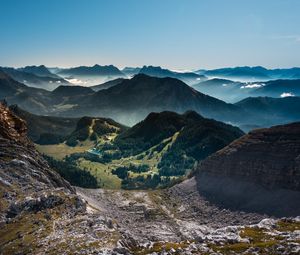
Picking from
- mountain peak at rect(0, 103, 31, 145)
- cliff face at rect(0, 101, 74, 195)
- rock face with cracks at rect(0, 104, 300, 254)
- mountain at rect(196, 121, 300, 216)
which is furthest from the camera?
mountain at rect(196, 121, 300, 216)

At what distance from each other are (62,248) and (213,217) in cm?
11216

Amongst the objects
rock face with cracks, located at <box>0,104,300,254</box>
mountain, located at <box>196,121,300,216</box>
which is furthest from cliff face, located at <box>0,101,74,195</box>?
mountain, located at <box>196,121,300,216</box>

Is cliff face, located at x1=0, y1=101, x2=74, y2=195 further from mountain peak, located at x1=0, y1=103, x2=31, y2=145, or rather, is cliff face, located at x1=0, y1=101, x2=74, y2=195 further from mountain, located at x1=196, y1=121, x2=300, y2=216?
mountain, located at x1=196, y1=121, x2=300, y2=216

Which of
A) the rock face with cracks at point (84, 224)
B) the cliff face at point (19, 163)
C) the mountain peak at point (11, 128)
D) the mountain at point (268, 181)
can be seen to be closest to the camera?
the rock face with cracks at point (84, 224)

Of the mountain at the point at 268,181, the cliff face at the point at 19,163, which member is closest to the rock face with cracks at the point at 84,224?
the cliff face at the point at 19,163

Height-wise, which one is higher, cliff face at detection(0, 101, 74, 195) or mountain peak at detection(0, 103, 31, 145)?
mountain peak at detection(0, 103, 31, 145)

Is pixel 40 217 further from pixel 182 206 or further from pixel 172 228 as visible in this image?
pixel 182 206

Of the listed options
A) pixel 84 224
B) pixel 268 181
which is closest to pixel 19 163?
pixel 84 224

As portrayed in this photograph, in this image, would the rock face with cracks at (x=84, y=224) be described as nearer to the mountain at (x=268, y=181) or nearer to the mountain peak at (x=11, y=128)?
the mountain peak at (x=11, y=128)

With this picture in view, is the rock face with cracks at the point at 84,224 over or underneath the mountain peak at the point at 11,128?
underneath

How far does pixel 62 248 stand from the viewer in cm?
7450

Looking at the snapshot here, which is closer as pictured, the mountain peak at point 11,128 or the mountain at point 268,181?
the mountain peak at point 11,128

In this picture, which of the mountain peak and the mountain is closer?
the mountain peak

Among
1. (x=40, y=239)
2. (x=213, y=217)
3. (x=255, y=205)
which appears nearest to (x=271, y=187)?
(x=255, y=205)
